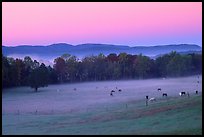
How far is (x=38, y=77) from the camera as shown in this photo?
6175 centimetres

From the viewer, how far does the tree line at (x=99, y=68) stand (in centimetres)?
6234

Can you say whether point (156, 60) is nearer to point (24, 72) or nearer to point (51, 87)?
point (51, 87)

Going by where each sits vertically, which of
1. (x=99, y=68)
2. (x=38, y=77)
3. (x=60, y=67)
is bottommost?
(x=38, y=77)

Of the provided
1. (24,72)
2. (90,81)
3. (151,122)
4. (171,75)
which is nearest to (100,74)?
(90,81)

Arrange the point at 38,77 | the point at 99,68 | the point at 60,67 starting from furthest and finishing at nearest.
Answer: the point at 99,68 → the point at 60,67 → the point at 38,77

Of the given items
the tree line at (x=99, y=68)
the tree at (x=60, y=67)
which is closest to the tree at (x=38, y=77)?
the tree line at (x=99, y=68)

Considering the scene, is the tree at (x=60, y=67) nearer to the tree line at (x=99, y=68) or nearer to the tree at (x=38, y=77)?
the tree line at (x=99, y=68)

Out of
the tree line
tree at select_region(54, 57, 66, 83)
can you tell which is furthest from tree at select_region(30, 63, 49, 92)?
tree at select_region(54, 57, 66, 83)

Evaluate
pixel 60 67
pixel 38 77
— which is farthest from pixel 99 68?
pixel 38 77

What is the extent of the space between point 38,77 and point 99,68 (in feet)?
62.3

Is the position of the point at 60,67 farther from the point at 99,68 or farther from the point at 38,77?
the point at 38,77

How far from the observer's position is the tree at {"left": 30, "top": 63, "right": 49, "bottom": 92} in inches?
2413

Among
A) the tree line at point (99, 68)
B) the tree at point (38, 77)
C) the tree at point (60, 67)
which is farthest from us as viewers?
the tree at point (60, 67)

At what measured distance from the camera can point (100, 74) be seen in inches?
3118
